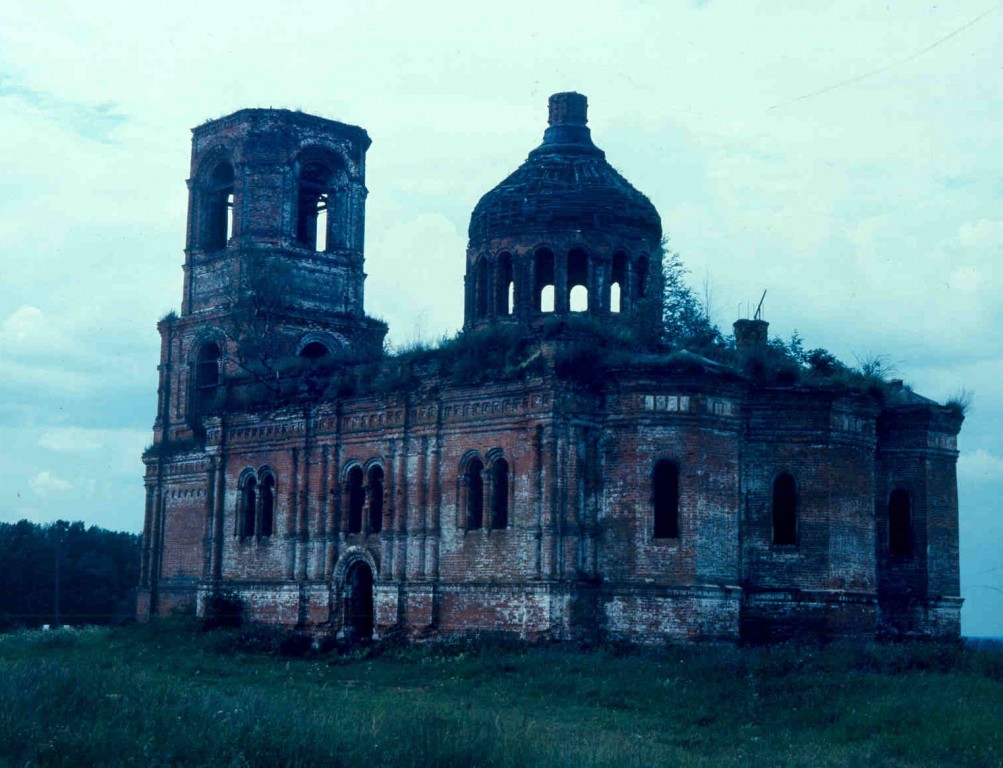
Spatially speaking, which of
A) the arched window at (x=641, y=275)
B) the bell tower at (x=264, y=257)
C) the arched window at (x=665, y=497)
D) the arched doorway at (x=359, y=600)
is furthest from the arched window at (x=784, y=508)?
the bell tower at (x=264, y=257)

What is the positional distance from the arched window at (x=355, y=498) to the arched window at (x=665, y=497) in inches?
246

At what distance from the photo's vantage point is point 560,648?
2125 centimetres

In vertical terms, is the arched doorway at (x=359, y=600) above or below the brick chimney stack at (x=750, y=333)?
below

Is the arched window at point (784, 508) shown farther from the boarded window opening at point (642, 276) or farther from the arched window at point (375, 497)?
the arched window at point (375, 497)

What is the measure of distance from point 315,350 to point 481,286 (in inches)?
200

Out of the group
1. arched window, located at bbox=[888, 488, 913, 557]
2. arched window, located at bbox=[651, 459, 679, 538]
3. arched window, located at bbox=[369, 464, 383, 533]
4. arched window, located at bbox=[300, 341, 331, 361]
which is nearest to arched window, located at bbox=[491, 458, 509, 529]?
arched window, located at bbox=[651, 459, 679, 538]

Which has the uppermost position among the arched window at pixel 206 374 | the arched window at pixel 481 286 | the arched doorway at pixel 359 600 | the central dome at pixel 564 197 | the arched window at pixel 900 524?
the central dome at pixel 564 197

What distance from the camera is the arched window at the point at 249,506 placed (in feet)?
92.2

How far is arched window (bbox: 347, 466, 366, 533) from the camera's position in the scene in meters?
25.8

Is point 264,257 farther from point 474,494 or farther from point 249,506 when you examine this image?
point 474,494

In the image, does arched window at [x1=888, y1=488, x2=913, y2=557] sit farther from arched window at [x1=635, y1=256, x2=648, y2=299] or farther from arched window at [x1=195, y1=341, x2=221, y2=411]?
arched window at [x1=195, y1=341, x2=221, y2=411]

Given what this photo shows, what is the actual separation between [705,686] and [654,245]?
10982mm

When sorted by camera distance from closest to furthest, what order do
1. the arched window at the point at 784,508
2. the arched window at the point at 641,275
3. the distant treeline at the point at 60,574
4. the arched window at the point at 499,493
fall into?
the arched window at the point at 499,493 → the arched window at the point at 784,508 → the arched window at the point at 641,275 → the distant treeline at the point at 60,574

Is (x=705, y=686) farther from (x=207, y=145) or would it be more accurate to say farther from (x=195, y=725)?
(x=207, y=145)
